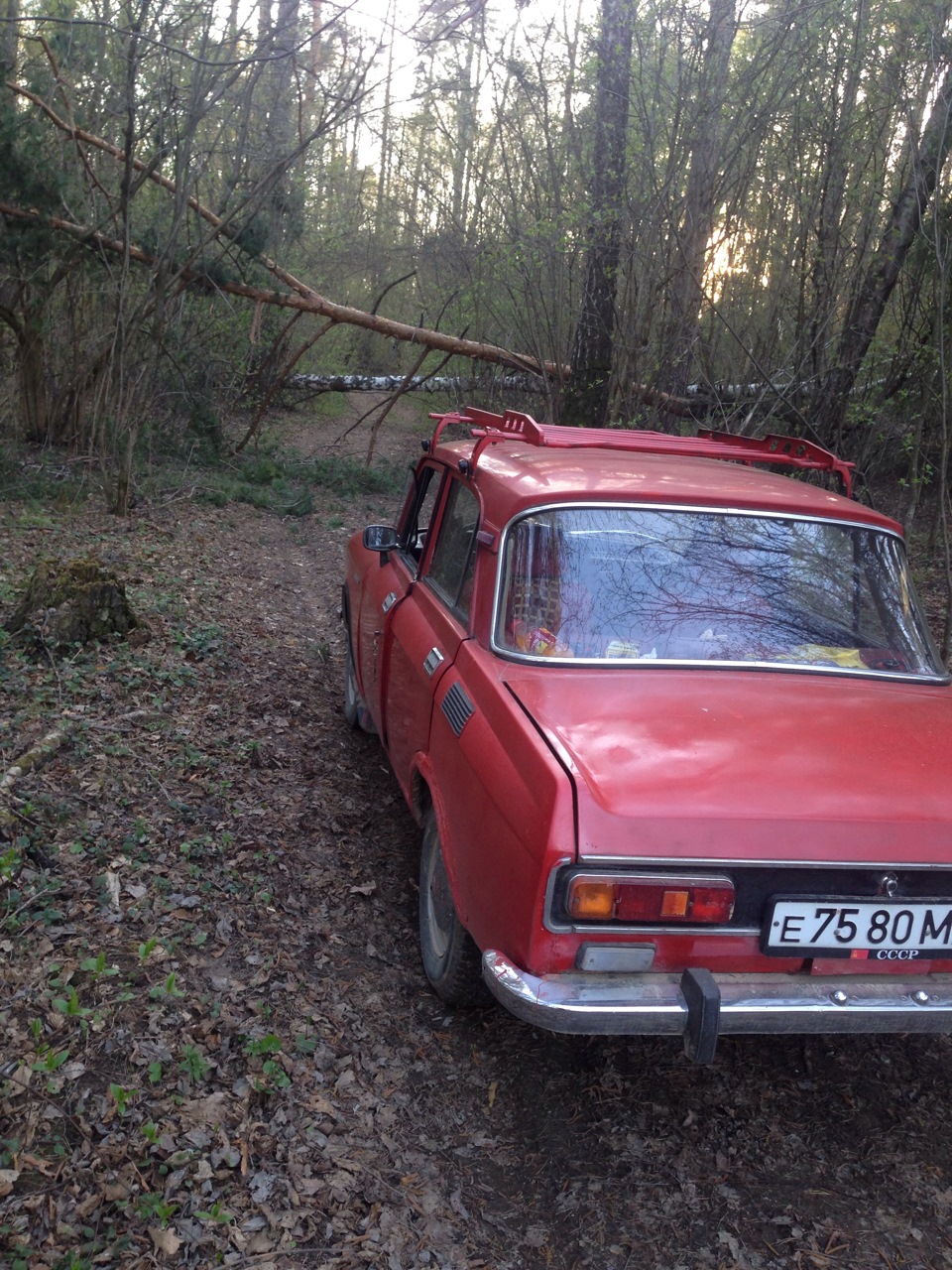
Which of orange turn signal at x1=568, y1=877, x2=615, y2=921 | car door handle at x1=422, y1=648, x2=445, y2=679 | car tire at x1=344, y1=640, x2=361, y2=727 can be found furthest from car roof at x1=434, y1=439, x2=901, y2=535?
car tire at x1=344, y1=640, x2=361, y2=727

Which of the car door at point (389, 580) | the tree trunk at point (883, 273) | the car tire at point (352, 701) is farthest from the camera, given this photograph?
the tree trunk at point (883, 273)

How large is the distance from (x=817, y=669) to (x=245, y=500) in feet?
34.6

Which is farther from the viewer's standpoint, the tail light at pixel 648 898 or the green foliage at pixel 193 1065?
the green foliage at pixel 193 1065

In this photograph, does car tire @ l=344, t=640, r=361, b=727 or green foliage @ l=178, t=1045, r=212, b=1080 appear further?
car tire @ l=344, t=640, r=361, b=727

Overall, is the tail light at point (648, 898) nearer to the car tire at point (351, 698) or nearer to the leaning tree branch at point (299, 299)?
the car tire at point (351, 698)

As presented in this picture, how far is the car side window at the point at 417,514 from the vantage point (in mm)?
5207

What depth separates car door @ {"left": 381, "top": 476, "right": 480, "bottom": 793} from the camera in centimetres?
375

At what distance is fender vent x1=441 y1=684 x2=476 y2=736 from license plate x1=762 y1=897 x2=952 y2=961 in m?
1.10

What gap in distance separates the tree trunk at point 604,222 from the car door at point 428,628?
309 inches

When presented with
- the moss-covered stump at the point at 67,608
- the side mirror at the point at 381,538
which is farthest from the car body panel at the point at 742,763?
the moss-covered stump at the point at 67,608

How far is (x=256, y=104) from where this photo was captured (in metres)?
12.2

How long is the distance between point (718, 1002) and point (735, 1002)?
0.10m

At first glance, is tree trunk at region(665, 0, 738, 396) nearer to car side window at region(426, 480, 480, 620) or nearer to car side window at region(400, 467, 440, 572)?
car side window at region(400, 467, 440, 572)

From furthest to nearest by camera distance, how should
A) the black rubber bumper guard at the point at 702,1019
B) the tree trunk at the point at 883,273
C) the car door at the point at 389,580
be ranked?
the tree trunk at the point at 883,273
the car door at the point at 389,580
the black rubber bumper guard at the point at 702,1019
